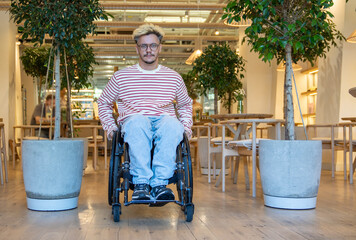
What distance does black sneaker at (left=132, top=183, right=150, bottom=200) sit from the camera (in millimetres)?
2762

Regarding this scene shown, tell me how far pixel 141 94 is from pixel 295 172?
4.07 feet

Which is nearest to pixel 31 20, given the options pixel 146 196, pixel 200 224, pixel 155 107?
pixel 155 107

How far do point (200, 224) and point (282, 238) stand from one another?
1.83 feet

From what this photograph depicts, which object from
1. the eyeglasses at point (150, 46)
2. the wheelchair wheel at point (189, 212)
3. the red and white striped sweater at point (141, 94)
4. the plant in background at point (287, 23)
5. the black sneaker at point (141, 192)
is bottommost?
the wheelchair wheel at point (189, 212)

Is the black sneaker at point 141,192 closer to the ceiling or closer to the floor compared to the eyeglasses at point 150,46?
closer to the floor

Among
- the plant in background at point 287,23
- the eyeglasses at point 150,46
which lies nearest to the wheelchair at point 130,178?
the eyeglasses at point 150,46

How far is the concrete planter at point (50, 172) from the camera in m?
3.25

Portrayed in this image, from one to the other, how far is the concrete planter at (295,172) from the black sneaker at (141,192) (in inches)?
41.9

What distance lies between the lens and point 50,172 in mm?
3244

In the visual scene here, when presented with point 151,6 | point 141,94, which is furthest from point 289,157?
point 151,6

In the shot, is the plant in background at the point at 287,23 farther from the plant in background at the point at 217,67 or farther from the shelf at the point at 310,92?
the shelf at the point at 310,92

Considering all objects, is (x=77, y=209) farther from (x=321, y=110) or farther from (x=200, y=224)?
(x=321, y=110)

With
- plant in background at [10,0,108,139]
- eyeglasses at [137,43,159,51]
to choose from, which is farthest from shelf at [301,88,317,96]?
eyeglasses at [137,43,159,51]

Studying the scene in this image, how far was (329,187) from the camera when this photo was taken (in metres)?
4.94
